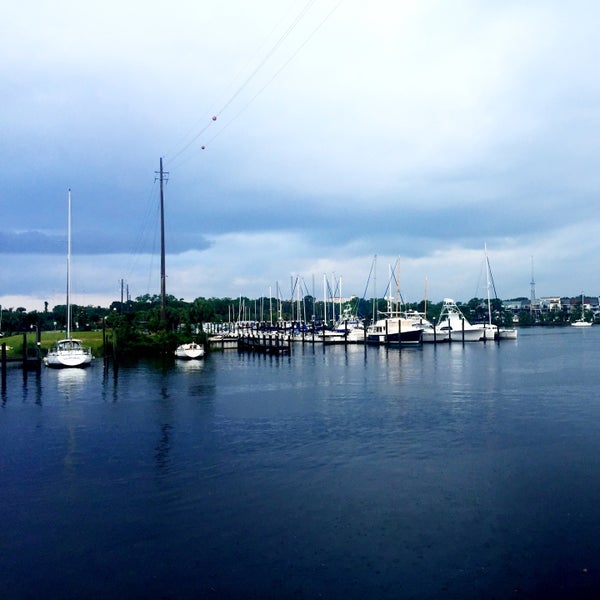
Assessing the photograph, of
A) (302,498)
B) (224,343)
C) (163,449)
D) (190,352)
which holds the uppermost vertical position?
(224,343)

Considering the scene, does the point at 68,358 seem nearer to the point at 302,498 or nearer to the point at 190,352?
the point at 190,352

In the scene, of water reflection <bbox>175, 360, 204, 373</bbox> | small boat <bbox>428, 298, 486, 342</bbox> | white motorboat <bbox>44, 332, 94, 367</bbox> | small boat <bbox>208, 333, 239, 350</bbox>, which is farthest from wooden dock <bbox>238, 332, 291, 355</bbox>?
small boat <bbox>428, 298, 486, 342</bbox>

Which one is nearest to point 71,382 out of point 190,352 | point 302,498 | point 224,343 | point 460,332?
point 190,352

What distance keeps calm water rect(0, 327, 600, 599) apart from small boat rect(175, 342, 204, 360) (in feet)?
142

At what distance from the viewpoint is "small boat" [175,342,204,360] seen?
299 feet

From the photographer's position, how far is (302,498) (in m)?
22.2

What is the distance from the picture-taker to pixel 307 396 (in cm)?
5034

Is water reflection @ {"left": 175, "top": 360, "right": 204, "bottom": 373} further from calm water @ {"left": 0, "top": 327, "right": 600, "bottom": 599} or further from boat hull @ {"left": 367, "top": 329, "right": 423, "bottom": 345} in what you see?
boat hull @ {"left": 367, "top": 329, "right": 423, "bottom": 345}

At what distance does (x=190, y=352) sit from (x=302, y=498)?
231 ft

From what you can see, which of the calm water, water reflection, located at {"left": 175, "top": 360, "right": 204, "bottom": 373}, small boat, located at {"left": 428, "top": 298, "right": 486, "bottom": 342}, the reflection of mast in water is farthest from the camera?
small boat, located at {"left": 428, "top": 298, "right": 486, "bottom": 342}

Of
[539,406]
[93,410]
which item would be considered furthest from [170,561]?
[539,406]

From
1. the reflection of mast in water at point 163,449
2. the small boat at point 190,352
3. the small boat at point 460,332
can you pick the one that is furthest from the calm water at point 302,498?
the small boat at point 460,332

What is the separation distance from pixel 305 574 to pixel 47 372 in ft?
204

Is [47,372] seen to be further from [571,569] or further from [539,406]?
[571,569]
